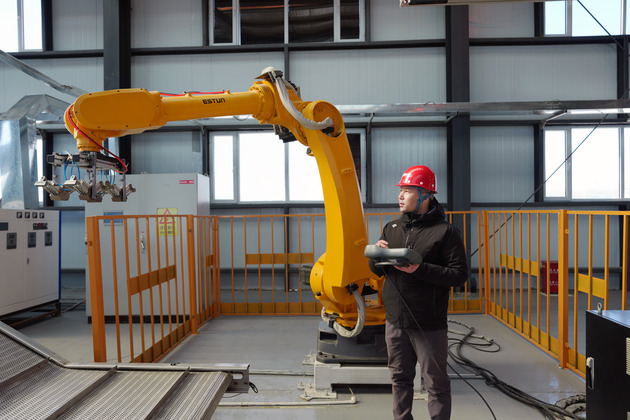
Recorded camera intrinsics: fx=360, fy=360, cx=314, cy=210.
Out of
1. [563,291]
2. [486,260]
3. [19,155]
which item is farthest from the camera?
[19,155]

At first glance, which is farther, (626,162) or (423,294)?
(626,162)

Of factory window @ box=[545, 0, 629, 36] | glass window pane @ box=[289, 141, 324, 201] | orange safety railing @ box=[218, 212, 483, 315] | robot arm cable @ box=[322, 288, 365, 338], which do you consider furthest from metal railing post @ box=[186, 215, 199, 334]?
factory window @ box=[545, 0, 629, 36]

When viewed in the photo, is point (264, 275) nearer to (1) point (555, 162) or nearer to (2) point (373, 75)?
(2) point (373, 75)

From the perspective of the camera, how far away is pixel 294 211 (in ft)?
28.7

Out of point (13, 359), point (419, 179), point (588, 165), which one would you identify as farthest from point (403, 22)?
point (13, 359)

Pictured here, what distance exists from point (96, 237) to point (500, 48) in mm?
9119

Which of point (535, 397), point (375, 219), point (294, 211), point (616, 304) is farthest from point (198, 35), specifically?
point (616, 304)

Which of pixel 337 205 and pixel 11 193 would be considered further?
pixel 11 193

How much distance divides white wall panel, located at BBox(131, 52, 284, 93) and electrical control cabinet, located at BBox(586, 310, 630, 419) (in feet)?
26.7

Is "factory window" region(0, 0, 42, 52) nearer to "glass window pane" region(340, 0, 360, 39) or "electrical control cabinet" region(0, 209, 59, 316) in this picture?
"electrical control cabinet" region(0, 209, 59, 316)

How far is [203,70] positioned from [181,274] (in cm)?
525

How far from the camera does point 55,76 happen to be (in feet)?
29.1

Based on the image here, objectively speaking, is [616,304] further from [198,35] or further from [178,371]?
[198,35]

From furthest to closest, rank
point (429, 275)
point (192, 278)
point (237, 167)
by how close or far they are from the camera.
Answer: point (237, 167), point (192, 278), point (429, 275)
